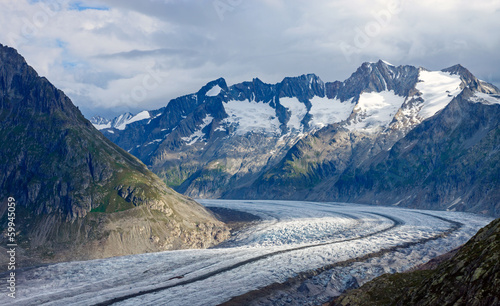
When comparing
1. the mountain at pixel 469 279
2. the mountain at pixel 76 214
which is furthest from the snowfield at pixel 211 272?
the mountain at pixel 469 279

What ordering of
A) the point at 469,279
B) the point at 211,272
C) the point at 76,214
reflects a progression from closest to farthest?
the point at 469,279
the point at 211,272
the point at 76,214

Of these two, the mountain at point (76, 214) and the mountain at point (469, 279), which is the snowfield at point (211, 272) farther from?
the mountain at point (469, 279)

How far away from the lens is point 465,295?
33.5 meters

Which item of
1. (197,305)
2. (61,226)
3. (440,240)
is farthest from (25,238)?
(440,240)

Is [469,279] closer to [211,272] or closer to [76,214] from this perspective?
[211,272]

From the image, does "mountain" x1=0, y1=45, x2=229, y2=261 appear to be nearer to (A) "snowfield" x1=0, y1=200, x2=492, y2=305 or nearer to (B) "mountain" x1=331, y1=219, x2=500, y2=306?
(A) "snowfield" x1=0, y1=200, x2=492, y2=305

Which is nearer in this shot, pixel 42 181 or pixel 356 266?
pixel 356 266

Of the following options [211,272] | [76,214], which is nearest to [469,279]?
[211,272]

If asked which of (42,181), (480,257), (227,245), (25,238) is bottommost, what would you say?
(227,245)

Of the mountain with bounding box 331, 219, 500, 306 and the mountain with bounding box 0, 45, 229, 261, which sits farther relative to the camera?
the mountain with bounding box 0, 45, 229, 261

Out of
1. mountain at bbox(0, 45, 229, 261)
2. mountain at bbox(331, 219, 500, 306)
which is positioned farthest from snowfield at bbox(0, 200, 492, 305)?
mountain at bbox(331, 219, 500, 306)

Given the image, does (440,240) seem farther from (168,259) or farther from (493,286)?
(493,286)

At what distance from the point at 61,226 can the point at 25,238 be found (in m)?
13.8

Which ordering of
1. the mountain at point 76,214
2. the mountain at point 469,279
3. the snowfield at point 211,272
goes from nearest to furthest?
the mountain at point 469,279 → the snowfield at point 211,272 → the mountain at point 76,214
